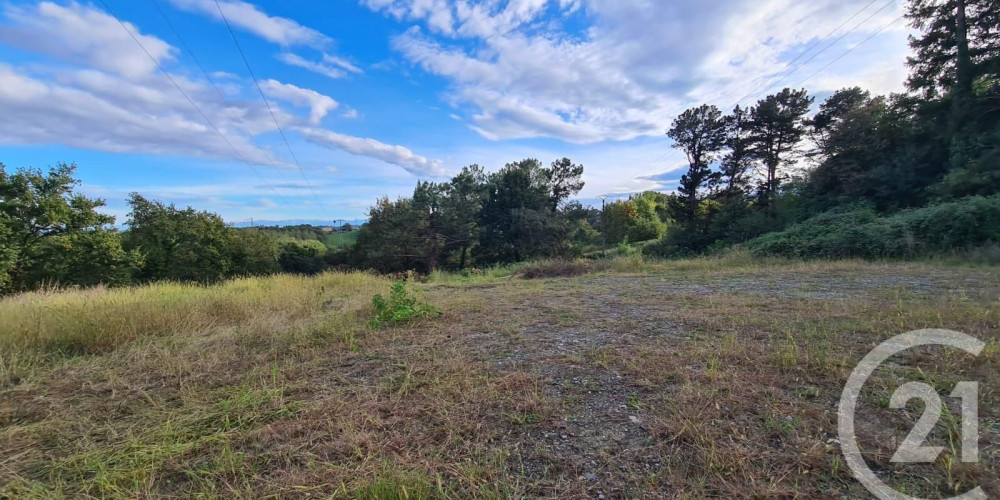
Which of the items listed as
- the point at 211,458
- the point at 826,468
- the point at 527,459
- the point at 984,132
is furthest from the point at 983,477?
the point at 984,132

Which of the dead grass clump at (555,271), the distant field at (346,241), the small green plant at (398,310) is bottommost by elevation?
the dead grass clump at (555,271)

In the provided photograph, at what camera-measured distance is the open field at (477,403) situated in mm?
1580

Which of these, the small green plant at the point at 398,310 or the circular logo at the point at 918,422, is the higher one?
the small green plant at the point at 398,310

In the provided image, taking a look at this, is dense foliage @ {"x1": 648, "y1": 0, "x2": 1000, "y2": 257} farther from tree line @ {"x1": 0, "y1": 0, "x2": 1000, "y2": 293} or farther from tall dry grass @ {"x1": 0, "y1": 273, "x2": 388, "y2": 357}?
tall dry grass @ {"x1": 0, "y1": 273, "x2": 388, "y2": 357}

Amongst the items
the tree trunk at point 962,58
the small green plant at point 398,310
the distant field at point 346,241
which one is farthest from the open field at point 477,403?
the distant field at point 346,241

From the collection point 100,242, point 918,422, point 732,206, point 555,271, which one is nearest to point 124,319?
point 918,422

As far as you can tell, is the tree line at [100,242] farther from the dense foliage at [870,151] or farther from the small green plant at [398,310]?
the dense foliage at [870,151]

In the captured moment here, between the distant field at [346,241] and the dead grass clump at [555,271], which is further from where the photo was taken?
the distant field at [346,241]

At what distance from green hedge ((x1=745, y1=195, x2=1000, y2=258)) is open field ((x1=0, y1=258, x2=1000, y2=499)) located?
7.40m

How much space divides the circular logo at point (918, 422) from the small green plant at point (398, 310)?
3.98m

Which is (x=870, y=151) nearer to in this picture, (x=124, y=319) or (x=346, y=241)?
(x=124, y=319)

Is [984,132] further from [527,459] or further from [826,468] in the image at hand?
[527,459]

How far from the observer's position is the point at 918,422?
1.83 metres

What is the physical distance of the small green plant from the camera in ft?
14.7
